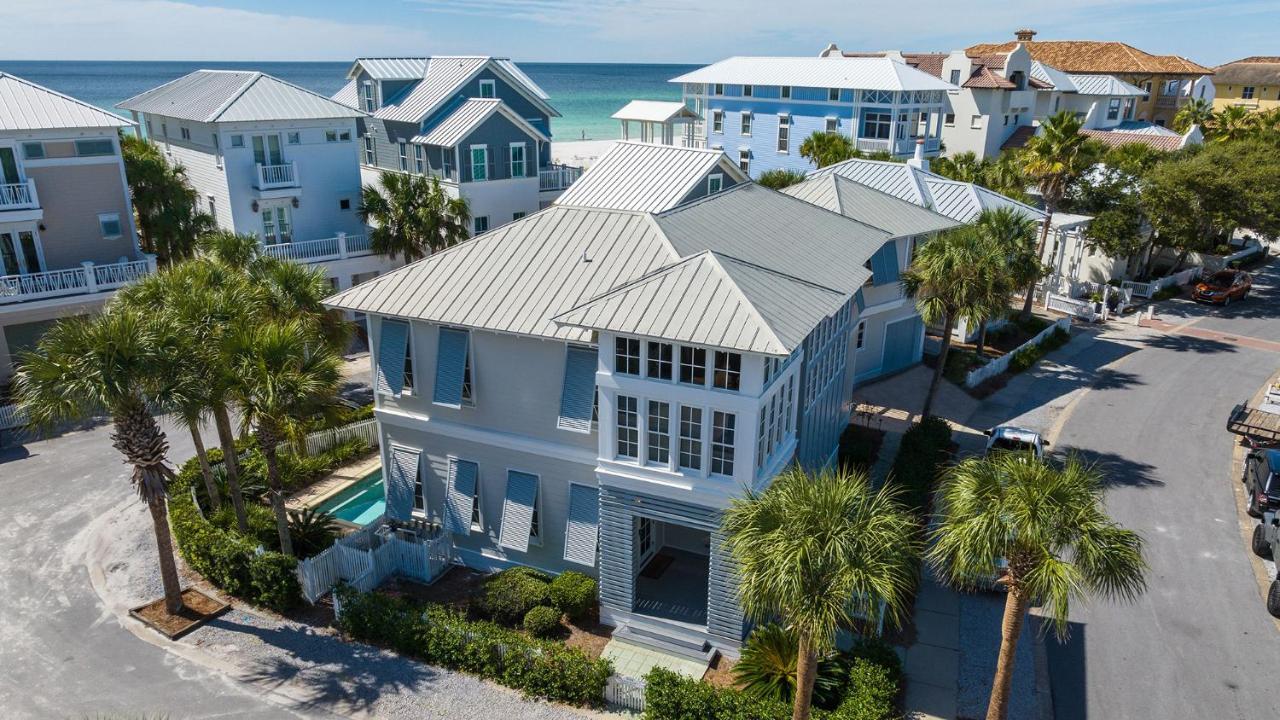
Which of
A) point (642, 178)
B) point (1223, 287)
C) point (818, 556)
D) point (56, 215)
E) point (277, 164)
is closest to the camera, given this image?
point (818, 556)

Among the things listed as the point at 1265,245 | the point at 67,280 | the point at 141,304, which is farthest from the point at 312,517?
the point at 1265,245

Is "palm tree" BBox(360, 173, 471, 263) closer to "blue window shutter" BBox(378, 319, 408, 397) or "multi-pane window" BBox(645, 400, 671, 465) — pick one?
"blue window shutter" BBox(378, 319, 408, 397)

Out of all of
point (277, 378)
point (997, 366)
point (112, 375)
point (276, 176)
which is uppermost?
point (276, 176)

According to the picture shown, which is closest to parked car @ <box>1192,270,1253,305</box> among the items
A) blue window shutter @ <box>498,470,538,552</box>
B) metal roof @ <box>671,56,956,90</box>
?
metal roof @ <box>671,56,956,90</box>

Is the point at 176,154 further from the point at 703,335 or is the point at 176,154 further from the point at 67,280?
the point at 703,335

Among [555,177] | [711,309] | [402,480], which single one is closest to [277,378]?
[402,480]

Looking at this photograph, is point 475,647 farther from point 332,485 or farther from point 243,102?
point 243,102

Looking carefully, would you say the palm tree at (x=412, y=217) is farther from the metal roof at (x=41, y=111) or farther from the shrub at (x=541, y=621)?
the shrub at (x=541, y=621)

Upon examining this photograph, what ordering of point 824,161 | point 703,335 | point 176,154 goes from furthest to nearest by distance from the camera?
point 824,161
point 176,154
point 703,335
